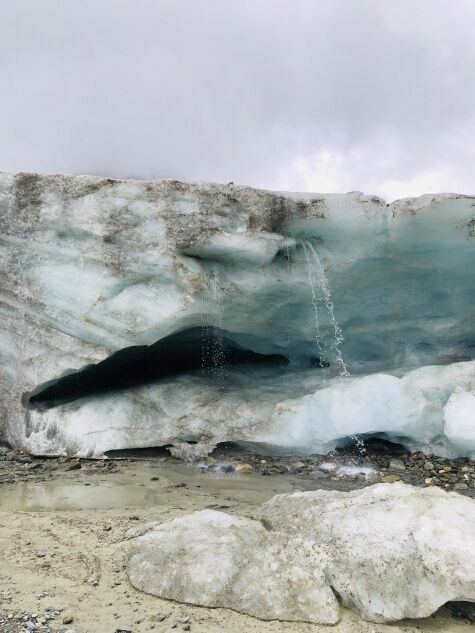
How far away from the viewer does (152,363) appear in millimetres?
9531

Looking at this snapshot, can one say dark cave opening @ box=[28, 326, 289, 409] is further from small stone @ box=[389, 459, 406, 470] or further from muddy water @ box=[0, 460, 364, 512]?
small stone @ box=[389, 459, 406, 470]

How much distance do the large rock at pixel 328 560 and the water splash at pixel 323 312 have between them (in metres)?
4.22

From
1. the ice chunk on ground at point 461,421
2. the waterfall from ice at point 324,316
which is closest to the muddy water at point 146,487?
the ice chunk on ground at point 461,421

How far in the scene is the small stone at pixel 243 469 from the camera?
7.40 metres

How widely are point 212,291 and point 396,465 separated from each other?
11.4 feet

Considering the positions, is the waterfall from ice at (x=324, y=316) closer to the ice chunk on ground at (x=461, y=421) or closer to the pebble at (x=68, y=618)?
the ice chunk on ground at (x=461, y=421)

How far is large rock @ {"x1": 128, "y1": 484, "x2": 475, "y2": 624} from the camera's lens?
12.1ft

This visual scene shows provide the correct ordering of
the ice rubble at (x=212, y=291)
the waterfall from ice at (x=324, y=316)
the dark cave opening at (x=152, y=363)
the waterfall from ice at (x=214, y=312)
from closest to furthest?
the ice rubble at (x=212, y=291)
the waterfall from ice at (x=214, y=312)
the waterfall from ice at (x=324, y=316)
the dark cave opening at (x=152, y=363)

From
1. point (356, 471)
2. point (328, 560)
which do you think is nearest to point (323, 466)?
point (356, 471)

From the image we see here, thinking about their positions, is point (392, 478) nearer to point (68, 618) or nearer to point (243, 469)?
point (243, 469)

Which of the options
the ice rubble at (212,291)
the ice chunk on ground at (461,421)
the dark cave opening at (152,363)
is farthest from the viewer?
the dark cave opening at (152,363)

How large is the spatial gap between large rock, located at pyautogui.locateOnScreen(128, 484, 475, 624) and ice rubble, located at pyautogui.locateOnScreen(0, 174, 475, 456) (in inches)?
134

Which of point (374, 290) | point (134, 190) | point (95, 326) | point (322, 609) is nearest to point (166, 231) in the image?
point (134, 190)

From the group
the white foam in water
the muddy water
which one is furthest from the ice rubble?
the muddy water
